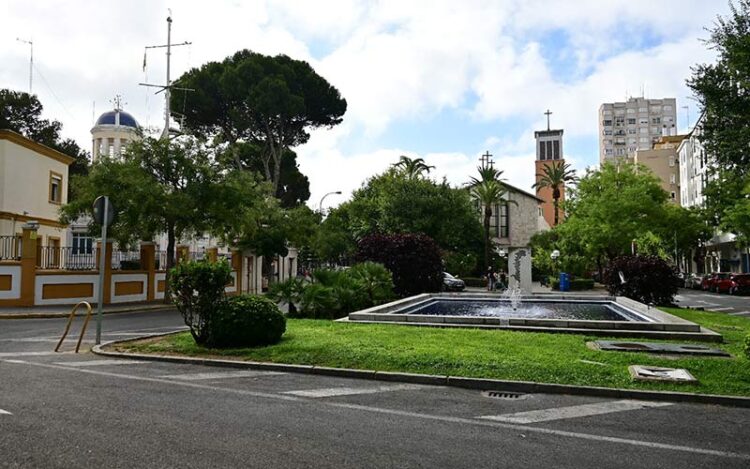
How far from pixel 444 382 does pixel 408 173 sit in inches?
1948

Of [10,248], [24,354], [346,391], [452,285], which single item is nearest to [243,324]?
[346,391]

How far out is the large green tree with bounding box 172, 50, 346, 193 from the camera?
43.6 m

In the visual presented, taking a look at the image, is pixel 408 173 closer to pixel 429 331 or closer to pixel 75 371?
pixel 429 331

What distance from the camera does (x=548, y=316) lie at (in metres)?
17.2

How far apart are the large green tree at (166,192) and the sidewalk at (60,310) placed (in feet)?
7.83

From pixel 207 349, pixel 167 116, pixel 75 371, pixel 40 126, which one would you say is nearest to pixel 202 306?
pixel 207 349

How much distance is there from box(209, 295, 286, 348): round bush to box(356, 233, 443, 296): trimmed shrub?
15151mm

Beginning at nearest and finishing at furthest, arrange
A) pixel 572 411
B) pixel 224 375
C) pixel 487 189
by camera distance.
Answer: pixel 572 411 < pixel 224 375 < pixel 487 189

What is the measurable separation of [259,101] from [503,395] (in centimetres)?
3911

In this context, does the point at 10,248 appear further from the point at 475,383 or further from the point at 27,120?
the point at 27,120

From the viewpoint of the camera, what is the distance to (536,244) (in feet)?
203

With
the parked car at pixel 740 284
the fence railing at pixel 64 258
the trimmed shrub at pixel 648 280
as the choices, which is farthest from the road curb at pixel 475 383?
the parked car at pixel 740 284

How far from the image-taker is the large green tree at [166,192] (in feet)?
73.0

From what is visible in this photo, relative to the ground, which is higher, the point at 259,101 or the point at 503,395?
the point at 259,101
